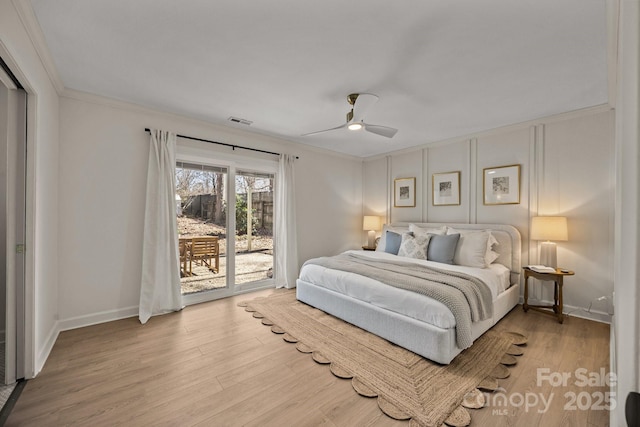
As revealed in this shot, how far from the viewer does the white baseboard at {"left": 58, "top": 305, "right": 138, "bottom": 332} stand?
2.99 m

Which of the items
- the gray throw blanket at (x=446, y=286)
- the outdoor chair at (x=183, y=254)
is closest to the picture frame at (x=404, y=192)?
the gray throw blanket at (x=446, y=286)

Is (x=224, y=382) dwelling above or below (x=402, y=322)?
below

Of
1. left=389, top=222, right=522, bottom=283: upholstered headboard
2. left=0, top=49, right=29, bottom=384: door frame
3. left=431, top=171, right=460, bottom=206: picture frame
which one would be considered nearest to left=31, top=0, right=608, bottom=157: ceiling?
left=0, top=49, right=29, bottom=384: door frame

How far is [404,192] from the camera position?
5262 millimetres

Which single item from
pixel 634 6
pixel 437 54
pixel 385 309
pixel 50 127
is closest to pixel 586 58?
pixel 437 54

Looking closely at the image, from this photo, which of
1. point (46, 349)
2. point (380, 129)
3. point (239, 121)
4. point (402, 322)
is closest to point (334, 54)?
point (380, 129)

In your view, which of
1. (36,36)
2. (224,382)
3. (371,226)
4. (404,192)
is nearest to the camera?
(36,36)

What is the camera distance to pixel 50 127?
262cm

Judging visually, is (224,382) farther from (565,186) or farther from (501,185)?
(565,186)

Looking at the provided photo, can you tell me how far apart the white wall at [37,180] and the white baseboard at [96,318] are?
0.19 meters

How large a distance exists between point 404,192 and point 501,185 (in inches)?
63.1

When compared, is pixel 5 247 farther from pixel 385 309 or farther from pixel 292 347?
pixel 385 309

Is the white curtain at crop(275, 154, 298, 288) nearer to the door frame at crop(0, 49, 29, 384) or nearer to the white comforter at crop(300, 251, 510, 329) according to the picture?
the white comforter at crop(300, 251, 510, 329)

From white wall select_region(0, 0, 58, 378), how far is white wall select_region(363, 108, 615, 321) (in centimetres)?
498
